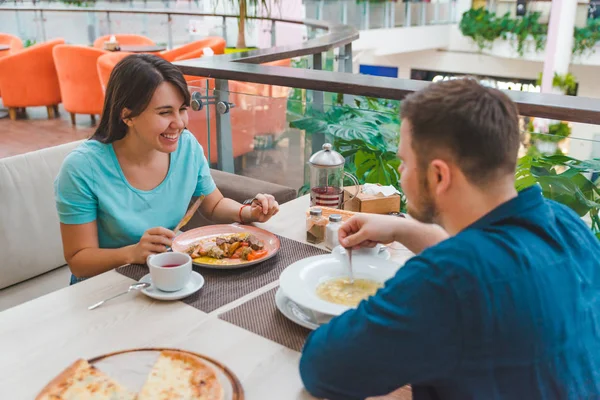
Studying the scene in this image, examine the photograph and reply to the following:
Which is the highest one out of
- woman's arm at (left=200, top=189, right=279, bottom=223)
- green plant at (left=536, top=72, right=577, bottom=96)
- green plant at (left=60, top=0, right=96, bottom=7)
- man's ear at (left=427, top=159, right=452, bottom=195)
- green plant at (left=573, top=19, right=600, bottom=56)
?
green plant at (left=60, top=0, right=96, bottom=7)

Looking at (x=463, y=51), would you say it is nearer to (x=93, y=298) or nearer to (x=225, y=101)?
(x=225, y=101)

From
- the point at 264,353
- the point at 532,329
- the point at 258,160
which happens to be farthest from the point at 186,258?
the point at 258,160

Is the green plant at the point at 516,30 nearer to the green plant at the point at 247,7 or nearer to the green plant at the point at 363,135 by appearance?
the green plant at the point at 247,7

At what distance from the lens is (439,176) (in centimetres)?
94

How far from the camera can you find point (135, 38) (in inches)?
321

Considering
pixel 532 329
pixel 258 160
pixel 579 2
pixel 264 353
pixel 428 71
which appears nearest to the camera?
pixel 532 329

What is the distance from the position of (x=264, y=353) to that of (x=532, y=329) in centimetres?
53

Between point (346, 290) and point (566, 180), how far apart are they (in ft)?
4.31

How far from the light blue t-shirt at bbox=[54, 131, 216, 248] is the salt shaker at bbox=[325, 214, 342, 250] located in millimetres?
569

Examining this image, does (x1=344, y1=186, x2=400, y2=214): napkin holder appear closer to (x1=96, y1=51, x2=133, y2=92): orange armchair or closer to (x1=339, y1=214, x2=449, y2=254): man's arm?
(x1=339, y1=214, x2=449, y2=254): man's arm

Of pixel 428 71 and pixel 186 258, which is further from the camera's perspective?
pixel 428 71

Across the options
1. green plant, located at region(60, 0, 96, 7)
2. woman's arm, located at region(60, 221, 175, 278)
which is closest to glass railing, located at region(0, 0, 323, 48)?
green plant, located at region(60, 0, 96, 7)

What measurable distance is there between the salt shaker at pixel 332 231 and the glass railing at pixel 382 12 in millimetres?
9454

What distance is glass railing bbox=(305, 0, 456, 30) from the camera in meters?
11.7
